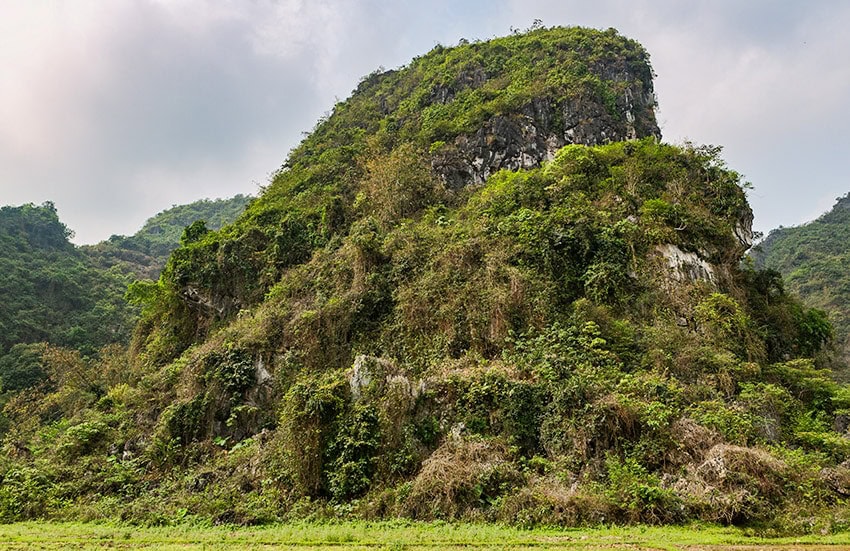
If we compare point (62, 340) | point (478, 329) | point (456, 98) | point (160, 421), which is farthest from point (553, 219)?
point (62, 340)

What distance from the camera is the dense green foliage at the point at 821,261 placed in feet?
111

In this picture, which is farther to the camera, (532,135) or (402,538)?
(532,135)

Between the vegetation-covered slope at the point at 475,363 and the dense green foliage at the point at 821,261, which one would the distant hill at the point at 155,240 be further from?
the dense green foliage at the point at 821,261

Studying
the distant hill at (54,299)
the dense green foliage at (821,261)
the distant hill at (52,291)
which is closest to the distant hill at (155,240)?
the distant hill at (52,291)

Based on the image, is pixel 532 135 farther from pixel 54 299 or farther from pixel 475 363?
pixel 54 299

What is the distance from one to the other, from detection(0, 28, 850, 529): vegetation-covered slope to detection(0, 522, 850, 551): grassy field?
21.4 inches

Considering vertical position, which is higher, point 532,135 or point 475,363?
point 532,135

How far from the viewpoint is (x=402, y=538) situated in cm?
811

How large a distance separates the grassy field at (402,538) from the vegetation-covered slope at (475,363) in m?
0.54

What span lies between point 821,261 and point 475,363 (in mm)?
41428

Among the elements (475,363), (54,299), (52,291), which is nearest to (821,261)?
(475,363)

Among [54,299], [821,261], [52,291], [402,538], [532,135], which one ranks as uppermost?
[532,135]

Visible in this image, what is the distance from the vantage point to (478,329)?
46.3 ft

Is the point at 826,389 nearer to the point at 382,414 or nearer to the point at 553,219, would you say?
the point at 553,219
